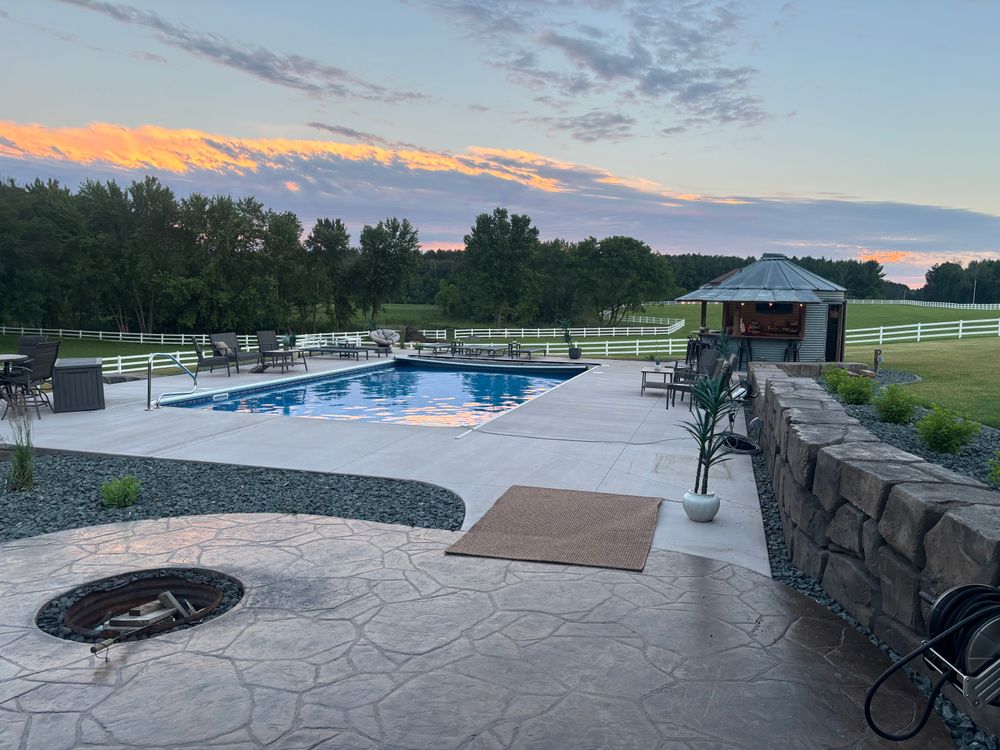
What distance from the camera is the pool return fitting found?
214 cm

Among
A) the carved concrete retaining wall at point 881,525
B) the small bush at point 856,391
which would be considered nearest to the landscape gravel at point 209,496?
the carved concrete retaining wall at point 881,525

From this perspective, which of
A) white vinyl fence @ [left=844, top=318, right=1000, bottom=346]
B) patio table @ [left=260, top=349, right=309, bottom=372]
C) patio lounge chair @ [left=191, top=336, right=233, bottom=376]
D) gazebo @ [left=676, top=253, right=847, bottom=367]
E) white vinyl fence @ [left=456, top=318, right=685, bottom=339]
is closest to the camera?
patio lounge chair @ [left=191, top=336, right=233, bottom=376]

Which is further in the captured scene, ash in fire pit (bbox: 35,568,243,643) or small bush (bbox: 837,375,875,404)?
small bush (bbox: 837,375,875,404)

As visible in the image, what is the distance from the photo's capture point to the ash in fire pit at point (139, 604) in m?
3.47

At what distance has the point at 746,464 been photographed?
7395mm

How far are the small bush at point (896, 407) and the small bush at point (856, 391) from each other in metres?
0.98

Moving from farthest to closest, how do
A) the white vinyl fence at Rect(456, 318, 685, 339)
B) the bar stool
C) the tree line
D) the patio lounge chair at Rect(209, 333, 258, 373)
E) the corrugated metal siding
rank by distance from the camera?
the tree line
the white vinyl fence at Rect(456, 318, 685, 339)
the bar stool
the corrugated metal siding
the patio lounge chair at Rect(209, 333, 258, 373)

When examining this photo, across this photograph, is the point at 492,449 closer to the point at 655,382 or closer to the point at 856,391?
the point at 856,391

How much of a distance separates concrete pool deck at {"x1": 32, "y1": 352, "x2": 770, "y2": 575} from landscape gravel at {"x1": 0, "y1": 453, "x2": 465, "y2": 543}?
281mm

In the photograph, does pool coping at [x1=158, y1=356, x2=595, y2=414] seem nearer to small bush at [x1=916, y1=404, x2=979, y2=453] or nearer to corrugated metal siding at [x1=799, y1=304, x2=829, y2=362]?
small bush at [x1=916, y1=404, x2=979, y2=453]

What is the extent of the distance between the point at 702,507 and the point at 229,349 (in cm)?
1404

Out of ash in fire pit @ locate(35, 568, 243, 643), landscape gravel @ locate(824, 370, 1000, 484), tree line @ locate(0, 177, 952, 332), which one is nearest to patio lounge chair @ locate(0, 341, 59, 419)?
ash in fire pit @ locate(35, 568, 243, 643)

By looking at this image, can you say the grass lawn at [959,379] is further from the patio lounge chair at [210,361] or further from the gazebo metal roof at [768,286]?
the patio lounge chair at [210,361]

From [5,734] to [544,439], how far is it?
21.3ft
